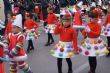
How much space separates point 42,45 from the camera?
11312mm

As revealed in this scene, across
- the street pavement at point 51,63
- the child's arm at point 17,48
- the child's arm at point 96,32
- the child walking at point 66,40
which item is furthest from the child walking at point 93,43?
the child's arm at point 17,48

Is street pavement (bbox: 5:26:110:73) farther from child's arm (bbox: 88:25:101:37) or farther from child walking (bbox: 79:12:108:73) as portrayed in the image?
child's arm (bbox: 88:25:101:37)

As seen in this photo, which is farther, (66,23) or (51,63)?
(51,63)

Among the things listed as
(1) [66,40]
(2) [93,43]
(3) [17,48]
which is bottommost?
(2) [93,43]

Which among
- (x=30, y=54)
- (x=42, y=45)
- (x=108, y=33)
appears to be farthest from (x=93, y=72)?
(x=42, y=45)

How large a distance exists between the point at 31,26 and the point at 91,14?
139 inches

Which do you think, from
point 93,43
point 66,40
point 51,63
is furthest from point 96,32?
point 51,63

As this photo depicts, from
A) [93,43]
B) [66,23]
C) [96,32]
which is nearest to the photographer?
[66,23]

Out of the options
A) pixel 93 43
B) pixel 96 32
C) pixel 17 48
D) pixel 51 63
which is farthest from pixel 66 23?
pixel 51 63

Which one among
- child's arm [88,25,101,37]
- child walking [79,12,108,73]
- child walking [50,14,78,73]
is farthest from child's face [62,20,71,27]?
child's arm [88,25,101,37]

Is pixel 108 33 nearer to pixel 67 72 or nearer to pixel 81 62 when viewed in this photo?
pixel 81 62

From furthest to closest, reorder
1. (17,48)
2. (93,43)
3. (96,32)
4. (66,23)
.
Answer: (93,43) → (96,32) → (66,23) → (17,48)

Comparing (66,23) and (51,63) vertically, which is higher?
(66,23)

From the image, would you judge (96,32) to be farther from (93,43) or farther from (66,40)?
(66,40)
